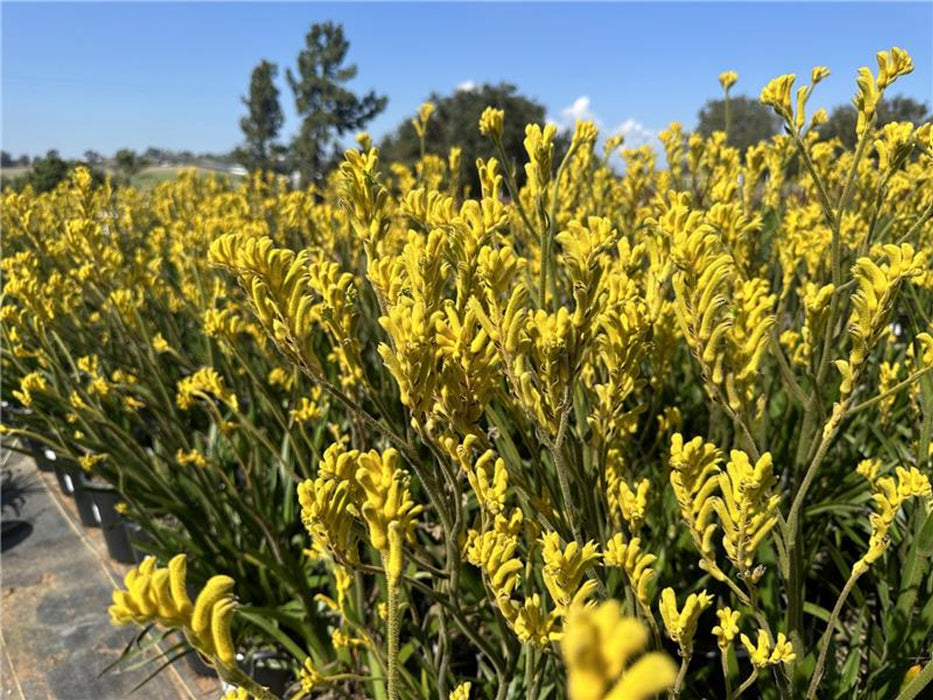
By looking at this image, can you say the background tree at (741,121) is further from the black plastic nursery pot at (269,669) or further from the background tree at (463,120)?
the black plastic nursery pot at (269,669)

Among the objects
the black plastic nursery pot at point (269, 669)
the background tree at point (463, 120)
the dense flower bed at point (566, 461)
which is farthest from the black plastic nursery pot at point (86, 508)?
the background tree at point (463, 120)

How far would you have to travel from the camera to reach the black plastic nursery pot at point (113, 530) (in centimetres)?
314

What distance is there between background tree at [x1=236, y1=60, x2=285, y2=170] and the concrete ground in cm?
4570

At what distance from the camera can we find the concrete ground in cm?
246

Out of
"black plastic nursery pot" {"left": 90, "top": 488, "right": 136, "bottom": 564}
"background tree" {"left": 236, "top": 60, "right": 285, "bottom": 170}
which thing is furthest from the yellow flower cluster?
"background tree" {"left": 236, "top": 60, "right": 285, "bottom": 170}

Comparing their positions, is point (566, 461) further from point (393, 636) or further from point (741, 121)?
point (741, 121)

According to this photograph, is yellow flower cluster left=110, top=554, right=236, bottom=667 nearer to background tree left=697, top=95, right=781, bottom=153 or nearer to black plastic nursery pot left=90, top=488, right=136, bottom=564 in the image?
black plastic nursery pot left=90, top=488, right=136, bottom=564

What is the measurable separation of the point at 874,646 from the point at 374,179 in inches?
70.5

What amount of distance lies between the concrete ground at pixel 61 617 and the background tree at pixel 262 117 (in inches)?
1799

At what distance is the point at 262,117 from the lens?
1875 inches

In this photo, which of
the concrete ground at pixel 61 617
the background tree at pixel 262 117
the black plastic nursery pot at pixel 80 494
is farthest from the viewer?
the background tree at pixel 262 117

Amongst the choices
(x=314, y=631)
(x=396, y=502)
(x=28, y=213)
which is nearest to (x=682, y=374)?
(x=314, y=631)

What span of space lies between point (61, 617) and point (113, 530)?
0.43 meters

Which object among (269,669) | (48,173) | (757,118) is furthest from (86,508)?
(757,118)
